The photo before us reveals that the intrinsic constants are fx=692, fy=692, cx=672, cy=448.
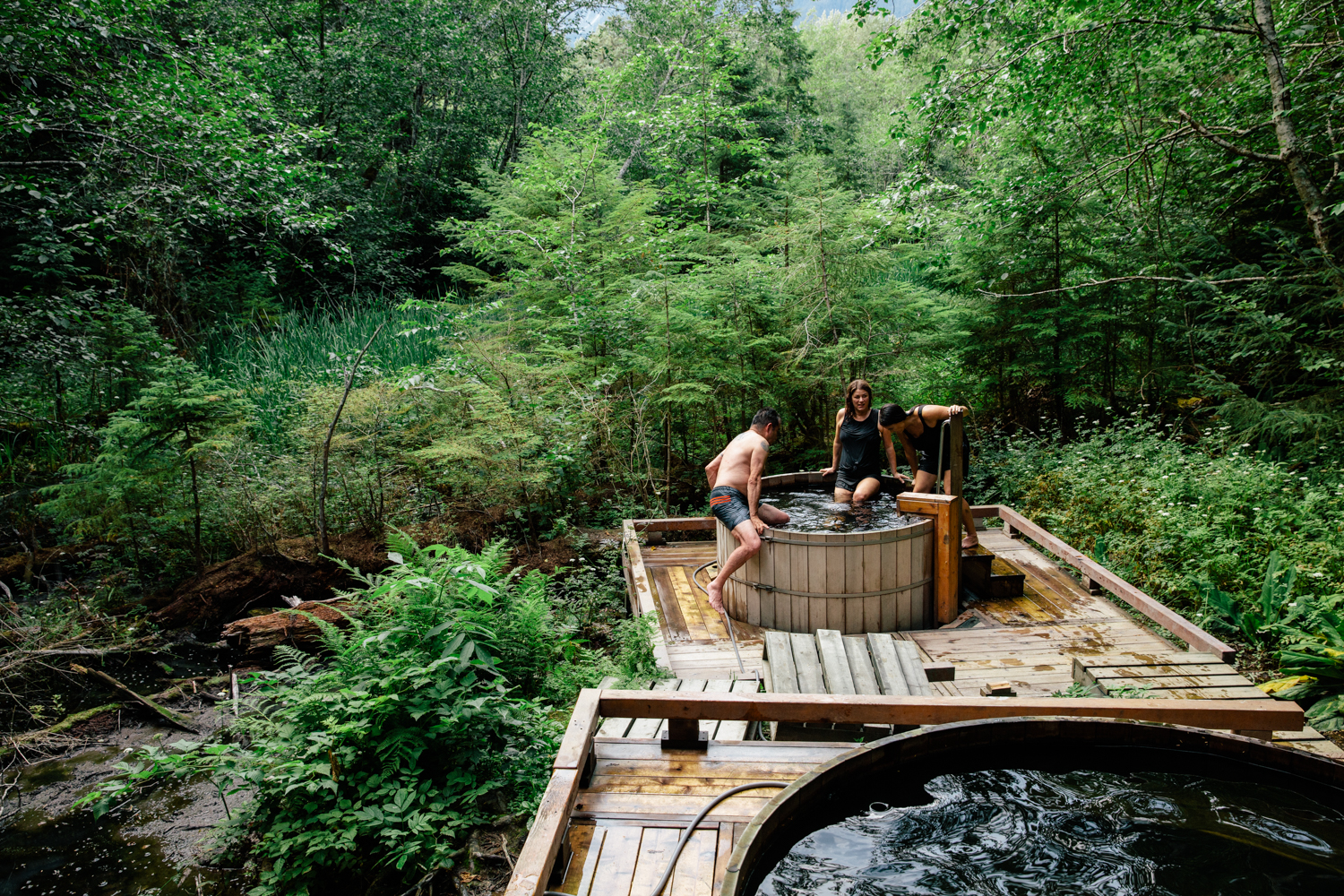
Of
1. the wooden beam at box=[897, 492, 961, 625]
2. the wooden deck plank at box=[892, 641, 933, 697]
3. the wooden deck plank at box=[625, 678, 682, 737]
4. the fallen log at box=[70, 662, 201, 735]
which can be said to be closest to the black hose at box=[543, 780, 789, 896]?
the wooden deck plank at box=[625, 678, 682, 737]

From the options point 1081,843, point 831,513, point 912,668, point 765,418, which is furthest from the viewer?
point 831,513

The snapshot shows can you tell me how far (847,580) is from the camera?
5.25 meters

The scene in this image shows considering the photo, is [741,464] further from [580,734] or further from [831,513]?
[580,734]

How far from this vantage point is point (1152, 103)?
861 centimetres

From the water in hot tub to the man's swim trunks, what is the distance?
0.41m

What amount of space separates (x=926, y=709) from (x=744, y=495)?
309cm

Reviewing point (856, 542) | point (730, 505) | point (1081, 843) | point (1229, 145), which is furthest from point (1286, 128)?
point (1081, 843)

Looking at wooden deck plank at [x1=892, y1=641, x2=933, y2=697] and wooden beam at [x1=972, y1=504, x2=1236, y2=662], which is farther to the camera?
wooden beam at [x1=972, y1=504, x2=1236, y2=662]

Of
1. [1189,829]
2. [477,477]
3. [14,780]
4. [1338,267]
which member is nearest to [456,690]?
[1189,829]

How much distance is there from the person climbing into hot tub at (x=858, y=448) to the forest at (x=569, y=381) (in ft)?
7.57

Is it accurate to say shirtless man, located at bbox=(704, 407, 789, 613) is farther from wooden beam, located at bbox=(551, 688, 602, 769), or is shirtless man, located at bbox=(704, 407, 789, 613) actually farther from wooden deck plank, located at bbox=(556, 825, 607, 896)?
wooden deck plank, located at bbox=(556, 825, 607, 896)

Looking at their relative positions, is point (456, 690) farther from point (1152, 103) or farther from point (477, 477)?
point (1152, 103)

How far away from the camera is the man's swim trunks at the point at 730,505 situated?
5547 millimetres

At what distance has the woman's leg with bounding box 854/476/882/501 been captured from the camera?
21.4ft
